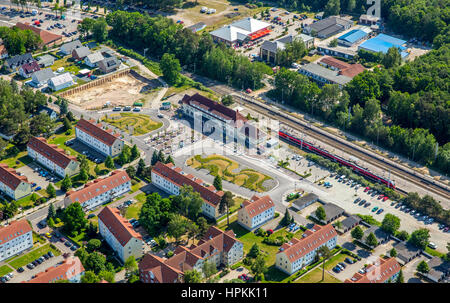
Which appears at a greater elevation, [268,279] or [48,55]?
[48,55]

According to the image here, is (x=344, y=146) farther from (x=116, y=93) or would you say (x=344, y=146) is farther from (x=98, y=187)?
(x=116, y=93)

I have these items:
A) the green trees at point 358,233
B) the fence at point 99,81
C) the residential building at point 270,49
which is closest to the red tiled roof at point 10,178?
the fence at point 99,81

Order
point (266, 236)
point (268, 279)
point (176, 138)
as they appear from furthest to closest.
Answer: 1. point (176, 138)
2. point (266, 236)
3. point (268, 279)

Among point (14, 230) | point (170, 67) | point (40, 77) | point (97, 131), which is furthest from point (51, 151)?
point (170, 67)

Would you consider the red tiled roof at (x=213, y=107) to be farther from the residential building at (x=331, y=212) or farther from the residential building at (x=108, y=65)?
the residential building at (x=331, y=212)

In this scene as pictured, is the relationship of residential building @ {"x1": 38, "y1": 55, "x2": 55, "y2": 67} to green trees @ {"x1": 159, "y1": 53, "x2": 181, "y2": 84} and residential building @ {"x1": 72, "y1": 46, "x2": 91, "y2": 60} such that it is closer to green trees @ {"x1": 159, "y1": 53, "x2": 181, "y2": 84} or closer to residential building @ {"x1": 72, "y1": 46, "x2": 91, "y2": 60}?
residential building @ {"x1": 72, "y1": 46, "x2": 91, "y2": 60}

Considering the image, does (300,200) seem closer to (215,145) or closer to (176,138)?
(215,145)

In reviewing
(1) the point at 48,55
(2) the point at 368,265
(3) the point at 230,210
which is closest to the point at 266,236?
(3) the point at 230,210

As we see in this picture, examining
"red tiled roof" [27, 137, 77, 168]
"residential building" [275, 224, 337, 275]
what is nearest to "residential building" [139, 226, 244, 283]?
"residential building" [275, 224, 337, 275]
